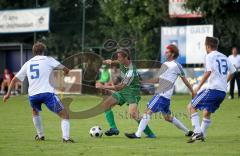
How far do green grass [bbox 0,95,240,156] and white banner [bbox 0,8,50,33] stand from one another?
17110mm

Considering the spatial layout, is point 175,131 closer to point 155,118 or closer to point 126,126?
point 126,126

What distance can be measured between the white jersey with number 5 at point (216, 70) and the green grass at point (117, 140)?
1.11 m

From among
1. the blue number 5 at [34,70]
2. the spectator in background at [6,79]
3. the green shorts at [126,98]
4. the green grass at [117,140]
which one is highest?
the blue number 5 at [34,70]

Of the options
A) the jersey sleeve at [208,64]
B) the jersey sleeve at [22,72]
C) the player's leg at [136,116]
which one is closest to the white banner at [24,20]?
the player's leg at [136,116]

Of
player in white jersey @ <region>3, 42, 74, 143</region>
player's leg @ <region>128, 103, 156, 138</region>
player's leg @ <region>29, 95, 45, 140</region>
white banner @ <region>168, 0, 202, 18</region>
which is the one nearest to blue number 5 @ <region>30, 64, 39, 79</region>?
player in white jersey @ <region>3, 42, 74, 143</region>

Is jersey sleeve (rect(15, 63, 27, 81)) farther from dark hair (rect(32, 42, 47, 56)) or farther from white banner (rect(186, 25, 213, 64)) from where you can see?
white banner (rect(186, 25, 213, 64))

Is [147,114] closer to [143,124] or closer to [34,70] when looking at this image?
[143,124]

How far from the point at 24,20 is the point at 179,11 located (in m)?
8.74

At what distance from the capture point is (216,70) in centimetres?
1332

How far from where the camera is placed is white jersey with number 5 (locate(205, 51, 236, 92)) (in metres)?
13.3

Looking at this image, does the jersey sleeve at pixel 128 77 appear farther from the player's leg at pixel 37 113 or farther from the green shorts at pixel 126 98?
the player's leg at pixel 37 113

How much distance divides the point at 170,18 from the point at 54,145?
29.6 meters

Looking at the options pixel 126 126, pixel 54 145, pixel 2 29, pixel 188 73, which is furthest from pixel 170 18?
pixel 54 145

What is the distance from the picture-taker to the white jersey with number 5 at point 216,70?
43.6ft
